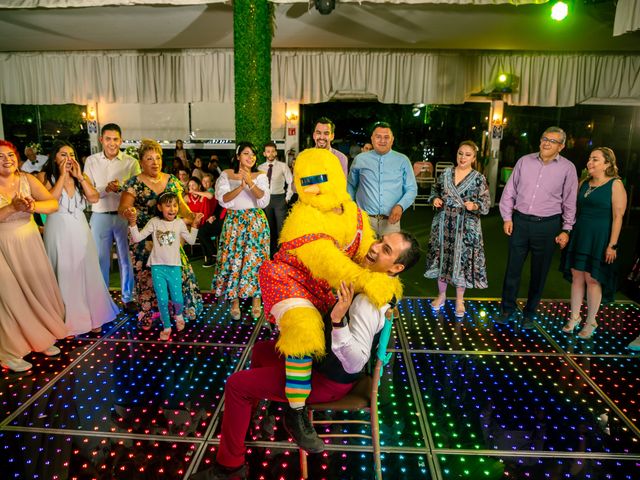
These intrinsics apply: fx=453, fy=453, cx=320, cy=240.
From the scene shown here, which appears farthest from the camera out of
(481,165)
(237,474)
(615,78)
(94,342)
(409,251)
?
(481,165)

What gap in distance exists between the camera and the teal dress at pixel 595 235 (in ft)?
11.7

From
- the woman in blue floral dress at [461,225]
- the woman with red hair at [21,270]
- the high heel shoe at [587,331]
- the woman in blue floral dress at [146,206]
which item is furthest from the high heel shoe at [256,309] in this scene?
the high heel shoe at [587,331]

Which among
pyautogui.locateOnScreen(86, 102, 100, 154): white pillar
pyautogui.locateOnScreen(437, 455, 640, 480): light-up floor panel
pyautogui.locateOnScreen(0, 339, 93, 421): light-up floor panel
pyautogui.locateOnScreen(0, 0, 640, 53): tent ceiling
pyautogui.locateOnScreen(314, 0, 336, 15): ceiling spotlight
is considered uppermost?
pyautogui.locateOnScreen(0, 0, 640, 53): tent ceiling

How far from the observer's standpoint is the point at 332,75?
350 inches

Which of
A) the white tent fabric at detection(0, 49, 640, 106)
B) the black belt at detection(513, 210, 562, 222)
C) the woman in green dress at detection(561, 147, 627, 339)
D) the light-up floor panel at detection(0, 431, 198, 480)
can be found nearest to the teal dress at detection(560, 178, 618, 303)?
the woman in green dress at detection(561, 147, 627, 339)

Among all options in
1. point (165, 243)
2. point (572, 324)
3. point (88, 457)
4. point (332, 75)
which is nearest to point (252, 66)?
point (165, 243)

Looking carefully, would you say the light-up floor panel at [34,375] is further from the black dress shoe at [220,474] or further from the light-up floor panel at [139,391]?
the black dress shoe at [220,474]

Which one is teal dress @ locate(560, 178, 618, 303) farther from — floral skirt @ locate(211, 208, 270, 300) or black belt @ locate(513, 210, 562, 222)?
floral skirt @ locate(211, 208, 270, 300)

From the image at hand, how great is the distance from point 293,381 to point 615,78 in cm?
958

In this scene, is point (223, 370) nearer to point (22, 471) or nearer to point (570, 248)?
point (22, 471)

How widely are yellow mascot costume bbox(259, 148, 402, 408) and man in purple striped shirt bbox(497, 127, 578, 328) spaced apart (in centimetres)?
219

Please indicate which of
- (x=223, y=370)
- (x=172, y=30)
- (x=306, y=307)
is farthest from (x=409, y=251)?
(x=172, y=30)

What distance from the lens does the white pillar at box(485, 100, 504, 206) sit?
966 centimetres

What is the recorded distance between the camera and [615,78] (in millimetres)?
8586
